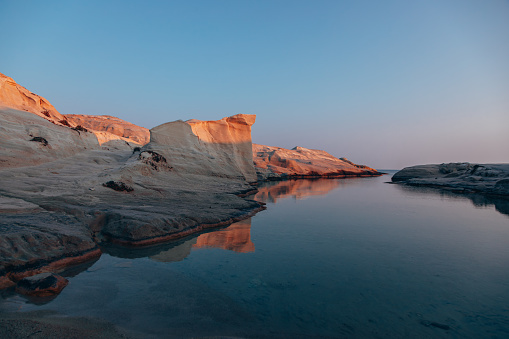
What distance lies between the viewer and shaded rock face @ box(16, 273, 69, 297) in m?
3.76

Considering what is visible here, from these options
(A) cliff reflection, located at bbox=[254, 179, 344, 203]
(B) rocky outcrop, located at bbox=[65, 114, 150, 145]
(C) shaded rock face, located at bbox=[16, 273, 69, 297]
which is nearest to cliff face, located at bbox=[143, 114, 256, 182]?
(A) cliff reflection, located at bbox=[254, 179, 344, 203]

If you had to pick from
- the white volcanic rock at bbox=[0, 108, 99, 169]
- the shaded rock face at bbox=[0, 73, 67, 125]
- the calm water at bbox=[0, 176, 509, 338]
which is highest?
the shaded rock face at bbox=[0, 73, 67, 125]

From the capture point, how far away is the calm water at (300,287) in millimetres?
A: 3426

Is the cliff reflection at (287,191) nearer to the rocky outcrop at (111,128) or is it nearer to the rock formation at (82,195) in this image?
the rock formation at (82,195)

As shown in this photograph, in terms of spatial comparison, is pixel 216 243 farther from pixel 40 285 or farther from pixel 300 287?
pixel 40 285

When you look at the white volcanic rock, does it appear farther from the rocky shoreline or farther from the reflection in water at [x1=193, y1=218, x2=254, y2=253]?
the reflection in water at [x1=193, y1=218, x2=254, y2=253]

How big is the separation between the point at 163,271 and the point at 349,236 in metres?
5.87

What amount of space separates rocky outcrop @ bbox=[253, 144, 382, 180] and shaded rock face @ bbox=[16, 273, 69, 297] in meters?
33.3

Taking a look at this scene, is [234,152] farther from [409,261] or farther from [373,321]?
[373,321]

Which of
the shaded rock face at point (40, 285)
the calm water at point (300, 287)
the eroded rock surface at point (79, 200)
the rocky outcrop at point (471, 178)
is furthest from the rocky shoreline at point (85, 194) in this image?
the rocky outcrop at point (471, 178)

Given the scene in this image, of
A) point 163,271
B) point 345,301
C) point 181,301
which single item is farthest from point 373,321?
point 163,271

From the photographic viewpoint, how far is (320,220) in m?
10.8

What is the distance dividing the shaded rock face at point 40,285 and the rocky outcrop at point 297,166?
33.3 m

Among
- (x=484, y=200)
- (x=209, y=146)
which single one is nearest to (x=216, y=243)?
(x=209, y=146)
